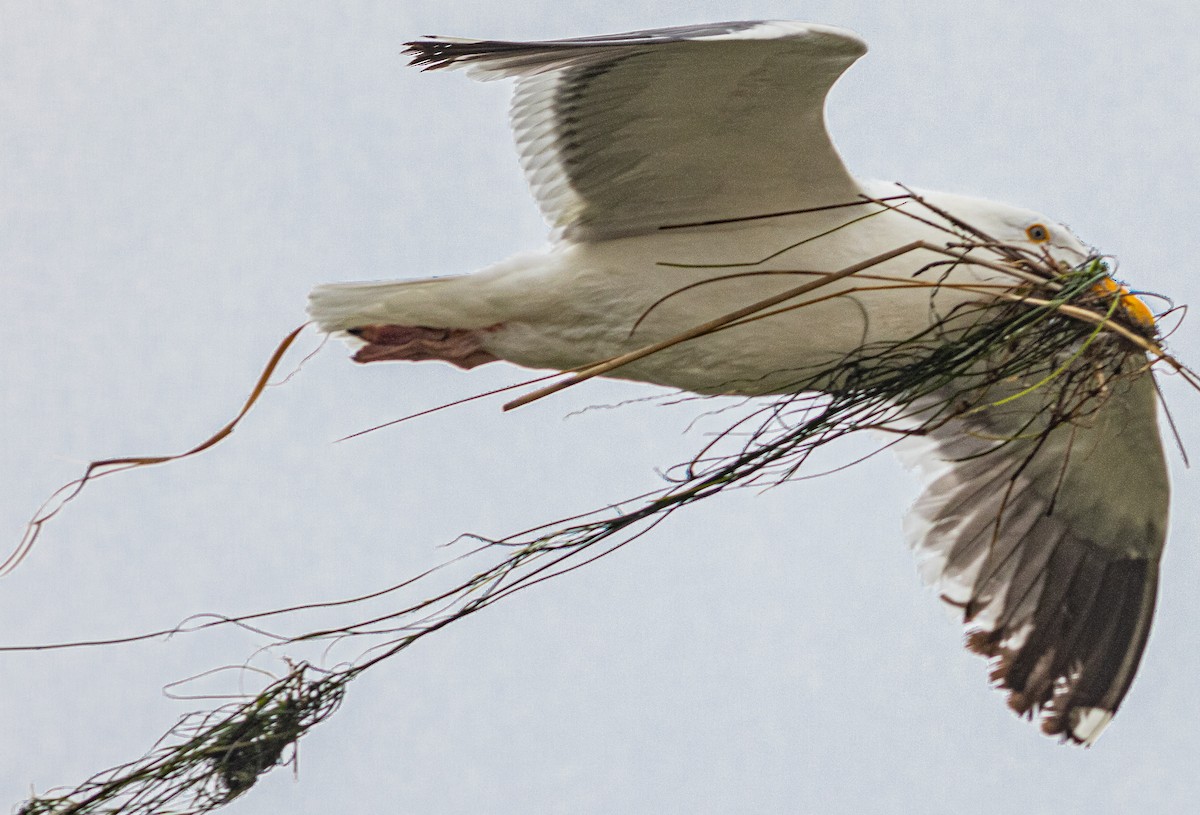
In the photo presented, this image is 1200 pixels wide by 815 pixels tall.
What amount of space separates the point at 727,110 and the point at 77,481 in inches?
73.6

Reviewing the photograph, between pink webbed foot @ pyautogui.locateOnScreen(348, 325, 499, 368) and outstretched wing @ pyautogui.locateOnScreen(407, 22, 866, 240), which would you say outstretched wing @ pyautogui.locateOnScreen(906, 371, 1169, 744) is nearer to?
outstretched wing @ pyautogui.locateOnScreen(407, 22, 866, 240)

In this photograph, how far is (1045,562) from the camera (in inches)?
223

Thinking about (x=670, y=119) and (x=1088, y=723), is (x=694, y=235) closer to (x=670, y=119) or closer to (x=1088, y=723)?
(x=670, y=119)

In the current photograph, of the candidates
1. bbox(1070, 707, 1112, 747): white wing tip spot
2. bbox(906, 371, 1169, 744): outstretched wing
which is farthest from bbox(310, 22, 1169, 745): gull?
bbox(1070, 707, 1112, 747): white wing tip spot

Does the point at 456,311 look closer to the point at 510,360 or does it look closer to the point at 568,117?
the point at 510,360

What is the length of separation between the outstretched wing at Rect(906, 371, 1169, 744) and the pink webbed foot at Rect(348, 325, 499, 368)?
1.63m

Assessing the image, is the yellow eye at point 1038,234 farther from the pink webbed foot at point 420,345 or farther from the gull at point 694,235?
the pink webbed foot at point 420,345

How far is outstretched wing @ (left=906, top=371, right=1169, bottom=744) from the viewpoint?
18.2 ft

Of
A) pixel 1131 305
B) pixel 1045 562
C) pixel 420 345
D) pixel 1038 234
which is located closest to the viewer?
pixel 1131 305

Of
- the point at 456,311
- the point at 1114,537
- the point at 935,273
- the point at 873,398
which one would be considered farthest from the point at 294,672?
the point at 1114,537

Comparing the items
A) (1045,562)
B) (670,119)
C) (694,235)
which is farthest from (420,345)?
(1045,562)

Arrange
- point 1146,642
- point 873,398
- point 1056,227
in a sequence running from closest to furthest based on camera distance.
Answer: point 873,398 → point 1056,227 → point 1146,642

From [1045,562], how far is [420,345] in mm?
2220

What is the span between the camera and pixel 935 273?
177 inches
